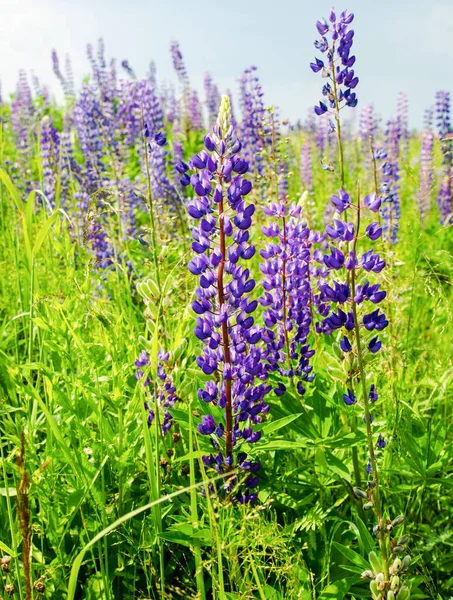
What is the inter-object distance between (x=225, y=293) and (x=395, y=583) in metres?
0.88

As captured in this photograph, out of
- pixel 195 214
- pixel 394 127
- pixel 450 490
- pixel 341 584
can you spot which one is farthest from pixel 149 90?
pixel 341 584

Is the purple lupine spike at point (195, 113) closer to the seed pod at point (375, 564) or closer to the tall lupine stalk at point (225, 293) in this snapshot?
the tall lupine stalk at point (225, 293)

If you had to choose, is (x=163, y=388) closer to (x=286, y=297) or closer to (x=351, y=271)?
(x=286, y=297)

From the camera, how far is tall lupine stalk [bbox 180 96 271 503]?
1.88m

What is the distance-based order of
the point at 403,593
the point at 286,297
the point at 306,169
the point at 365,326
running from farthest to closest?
the point at 306,169 < the point at 286,297 < the point at 365,326 < the point at 403,593

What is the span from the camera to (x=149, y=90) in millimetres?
5141

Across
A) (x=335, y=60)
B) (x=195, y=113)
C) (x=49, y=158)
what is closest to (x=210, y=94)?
(x=195, y=113)

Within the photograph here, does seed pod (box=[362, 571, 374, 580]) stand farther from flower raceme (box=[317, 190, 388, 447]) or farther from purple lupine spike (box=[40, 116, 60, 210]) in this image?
purple lupine spike (box=[40, 116, 60, 210])

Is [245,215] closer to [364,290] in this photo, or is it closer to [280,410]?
[364,290]

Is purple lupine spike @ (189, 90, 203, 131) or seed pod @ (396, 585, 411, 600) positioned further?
purple lupine spike @ (189, 90, 203, 131)

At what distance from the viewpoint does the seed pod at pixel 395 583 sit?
155 centimetres

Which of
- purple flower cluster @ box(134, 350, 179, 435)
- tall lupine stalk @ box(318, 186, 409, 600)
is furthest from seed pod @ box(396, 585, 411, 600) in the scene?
purple flower cluster @ box(134, 350, 179, 435)

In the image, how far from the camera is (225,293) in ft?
6.34

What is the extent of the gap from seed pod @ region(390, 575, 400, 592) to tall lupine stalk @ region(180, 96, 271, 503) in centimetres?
50
